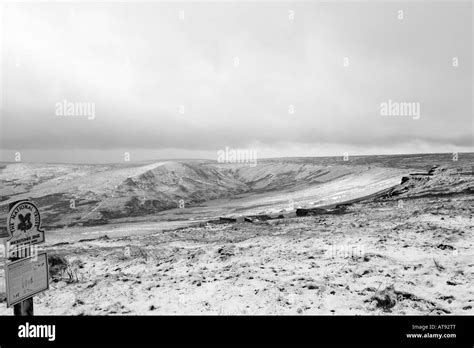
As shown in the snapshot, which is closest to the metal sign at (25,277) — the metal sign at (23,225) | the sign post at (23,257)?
the sign post at (23,257)

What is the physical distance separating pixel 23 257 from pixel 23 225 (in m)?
0.67

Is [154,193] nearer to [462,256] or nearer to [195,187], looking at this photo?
[195,187]

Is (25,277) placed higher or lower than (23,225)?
lower

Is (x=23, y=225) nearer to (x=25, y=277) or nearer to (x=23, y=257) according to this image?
(x=23, y=257)

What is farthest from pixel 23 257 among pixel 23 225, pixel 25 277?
pixel 23 225

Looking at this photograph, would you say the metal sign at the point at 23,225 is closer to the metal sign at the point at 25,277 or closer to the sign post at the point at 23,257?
the sign post at the point at 23,257

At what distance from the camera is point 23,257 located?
6223 millimetres

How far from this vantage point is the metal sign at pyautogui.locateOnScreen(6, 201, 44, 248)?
19.9 feet

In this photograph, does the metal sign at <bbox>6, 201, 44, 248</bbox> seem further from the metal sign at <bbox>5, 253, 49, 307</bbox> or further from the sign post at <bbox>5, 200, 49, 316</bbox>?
the metal sign at <bbox>5, 253, 49, 307</bbox>

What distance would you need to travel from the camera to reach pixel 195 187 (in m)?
95.6

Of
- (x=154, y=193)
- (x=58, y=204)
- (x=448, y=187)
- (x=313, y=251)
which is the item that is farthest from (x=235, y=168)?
(x=313, y=251)

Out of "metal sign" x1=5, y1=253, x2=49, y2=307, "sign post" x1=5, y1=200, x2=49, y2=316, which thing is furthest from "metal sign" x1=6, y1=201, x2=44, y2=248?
"metal sign" x1=5, y1=253, x2=49, y2=307

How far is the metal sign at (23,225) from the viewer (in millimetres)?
6051
